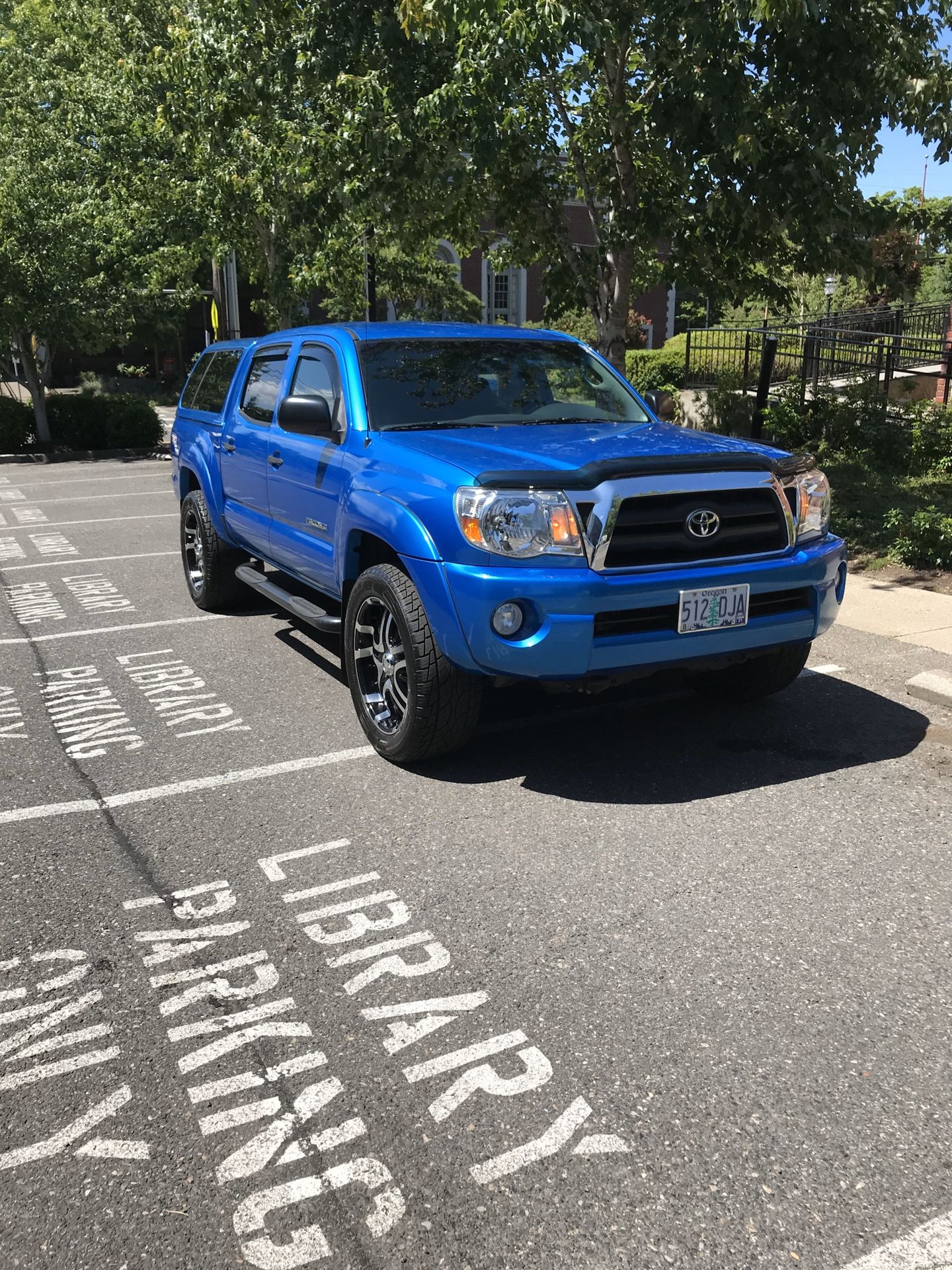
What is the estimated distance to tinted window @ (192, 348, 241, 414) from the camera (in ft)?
25.4

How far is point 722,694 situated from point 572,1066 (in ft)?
10.8

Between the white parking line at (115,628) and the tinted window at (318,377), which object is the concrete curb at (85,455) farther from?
the tinted window at (318,377)

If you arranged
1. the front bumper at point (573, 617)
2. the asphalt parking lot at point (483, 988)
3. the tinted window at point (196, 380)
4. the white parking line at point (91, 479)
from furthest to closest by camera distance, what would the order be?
the white parking line at point (91, 479) < the tinted window at point (196, 380) < the front bumper at point (573, 617) < the asphalt parking lot at point (483, 988)

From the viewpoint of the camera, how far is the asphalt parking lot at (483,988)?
Answer: 7.97 ft

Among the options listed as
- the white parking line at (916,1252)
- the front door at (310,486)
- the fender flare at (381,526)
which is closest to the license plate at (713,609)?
the fender flare at (381,526)

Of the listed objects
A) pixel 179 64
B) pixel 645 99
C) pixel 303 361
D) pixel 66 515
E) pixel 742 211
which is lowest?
pixel 66 515

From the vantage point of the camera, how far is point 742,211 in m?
11.0

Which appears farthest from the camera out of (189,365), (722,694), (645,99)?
(189,365)

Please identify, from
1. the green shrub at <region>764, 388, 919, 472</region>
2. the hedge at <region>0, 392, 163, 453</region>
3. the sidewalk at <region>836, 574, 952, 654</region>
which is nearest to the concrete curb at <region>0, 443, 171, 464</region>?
the hedge at <region>0, 392, 163, 453</region>

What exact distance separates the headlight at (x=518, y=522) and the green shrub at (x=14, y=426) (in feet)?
66.8

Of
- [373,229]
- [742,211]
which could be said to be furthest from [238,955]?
[373,229]

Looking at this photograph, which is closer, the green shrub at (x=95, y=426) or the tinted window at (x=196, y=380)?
the tinted window at (x=196, y=380)

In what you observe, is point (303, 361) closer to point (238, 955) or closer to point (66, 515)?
point (238, 955)

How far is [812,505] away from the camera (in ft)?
16.8
